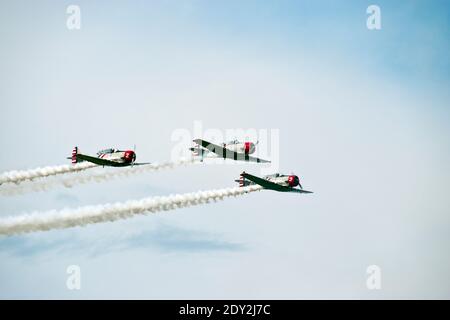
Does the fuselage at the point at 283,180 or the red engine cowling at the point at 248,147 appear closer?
the fuselage at the point at 283,180

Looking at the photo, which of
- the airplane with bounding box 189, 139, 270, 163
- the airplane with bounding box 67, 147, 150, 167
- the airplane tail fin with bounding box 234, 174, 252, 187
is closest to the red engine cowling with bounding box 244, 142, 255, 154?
the airplane with bounding box 189, 139, 270, 163

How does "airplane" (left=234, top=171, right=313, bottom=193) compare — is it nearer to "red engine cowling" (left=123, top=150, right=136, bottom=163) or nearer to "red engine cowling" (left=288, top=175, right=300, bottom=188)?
"red engine cowling" (left=288, top=175, right=300, bottom=188)

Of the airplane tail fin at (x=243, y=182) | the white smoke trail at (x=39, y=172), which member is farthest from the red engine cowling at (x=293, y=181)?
the white smoke trail at (x=39, y=172)

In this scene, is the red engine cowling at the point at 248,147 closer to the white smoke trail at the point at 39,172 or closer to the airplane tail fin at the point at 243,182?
the airplane tail fin at the point at 243,182

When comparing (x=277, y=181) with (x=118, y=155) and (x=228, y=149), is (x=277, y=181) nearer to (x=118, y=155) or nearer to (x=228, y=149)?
(x=228, y=149)

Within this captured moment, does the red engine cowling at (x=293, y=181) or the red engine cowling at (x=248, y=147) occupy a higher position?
the red engine cowling at (x=248, y=147)
